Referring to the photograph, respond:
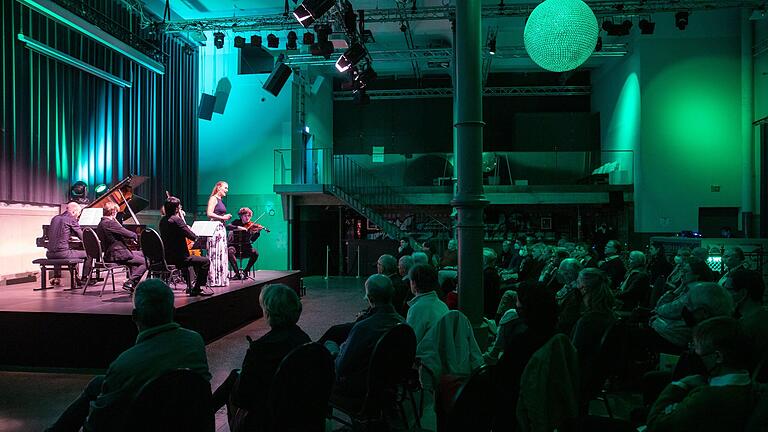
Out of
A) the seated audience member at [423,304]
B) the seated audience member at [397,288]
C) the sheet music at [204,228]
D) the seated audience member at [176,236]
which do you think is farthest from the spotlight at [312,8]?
the seated audience member at [423,304]

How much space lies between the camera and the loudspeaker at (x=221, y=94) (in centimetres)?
1559

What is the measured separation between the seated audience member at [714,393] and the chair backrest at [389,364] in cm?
125

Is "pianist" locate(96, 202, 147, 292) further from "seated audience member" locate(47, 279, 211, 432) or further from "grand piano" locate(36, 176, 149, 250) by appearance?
"seated audience member" locate(47, 279, 211, 432)

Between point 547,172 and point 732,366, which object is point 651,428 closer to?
point 732,366

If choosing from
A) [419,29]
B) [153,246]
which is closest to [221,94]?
[419,29]

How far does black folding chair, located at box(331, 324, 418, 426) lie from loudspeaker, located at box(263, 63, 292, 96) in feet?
37.4

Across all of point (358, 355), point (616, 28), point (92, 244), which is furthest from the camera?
point (616, 28)

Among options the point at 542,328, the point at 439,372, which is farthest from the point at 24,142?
the point at 542,328

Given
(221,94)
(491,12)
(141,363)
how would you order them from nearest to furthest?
(141,363), (491,12), (221,94)

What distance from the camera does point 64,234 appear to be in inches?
305

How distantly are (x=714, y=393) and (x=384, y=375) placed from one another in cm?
160

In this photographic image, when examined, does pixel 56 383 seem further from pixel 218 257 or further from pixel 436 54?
pixel 436 54

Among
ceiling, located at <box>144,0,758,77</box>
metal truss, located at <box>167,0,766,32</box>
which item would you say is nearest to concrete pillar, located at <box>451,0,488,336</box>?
metal truss, located at <box>167,0,766,32</box>

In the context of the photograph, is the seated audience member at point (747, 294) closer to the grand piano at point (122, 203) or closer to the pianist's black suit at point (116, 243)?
the pianist's black suit at point (116, 243)
